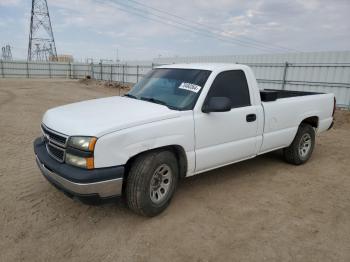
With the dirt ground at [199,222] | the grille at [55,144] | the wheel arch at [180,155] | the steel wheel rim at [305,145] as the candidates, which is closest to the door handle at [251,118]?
the dirt ground at [199,222]

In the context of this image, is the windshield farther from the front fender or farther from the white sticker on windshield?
the front fender

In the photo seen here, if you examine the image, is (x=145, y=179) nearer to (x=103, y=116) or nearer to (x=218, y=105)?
(x=103, y=116)

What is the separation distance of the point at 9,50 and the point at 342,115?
89843mm

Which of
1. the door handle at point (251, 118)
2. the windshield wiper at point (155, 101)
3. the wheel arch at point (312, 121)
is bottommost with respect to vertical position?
the wheel arch at point (312, 121)

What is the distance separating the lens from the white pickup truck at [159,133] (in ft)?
9.26

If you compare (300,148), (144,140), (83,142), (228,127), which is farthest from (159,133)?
(300,148)

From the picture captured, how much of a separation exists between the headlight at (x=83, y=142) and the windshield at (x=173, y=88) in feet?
3.80

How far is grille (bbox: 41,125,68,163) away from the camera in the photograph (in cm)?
298

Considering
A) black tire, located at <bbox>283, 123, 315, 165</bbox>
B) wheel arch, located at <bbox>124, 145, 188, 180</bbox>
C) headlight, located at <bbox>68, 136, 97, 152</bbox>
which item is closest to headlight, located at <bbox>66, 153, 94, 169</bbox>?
headlight, located at <bbox>68, 136, 97, 152</bbox>

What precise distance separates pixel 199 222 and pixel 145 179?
0.86 metres

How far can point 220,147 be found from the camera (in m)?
3.82

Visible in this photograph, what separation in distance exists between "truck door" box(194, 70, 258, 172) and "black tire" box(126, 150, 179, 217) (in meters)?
0.51

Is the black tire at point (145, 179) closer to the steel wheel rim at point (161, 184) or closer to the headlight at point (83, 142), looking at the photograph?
the steel wheel rim at point (161, 184)

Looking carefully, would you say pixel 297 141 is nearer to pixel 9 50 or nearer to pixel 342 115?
pixel 342 115
